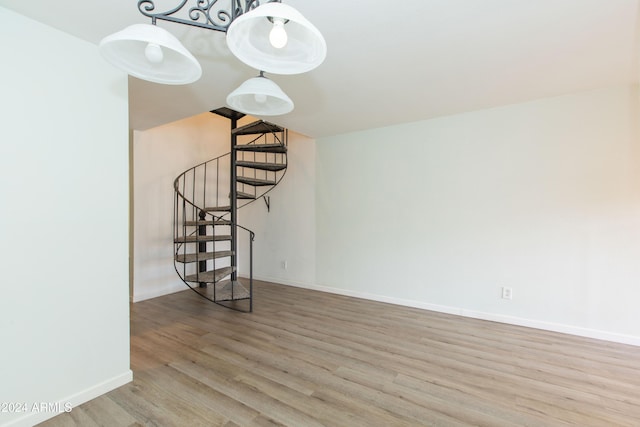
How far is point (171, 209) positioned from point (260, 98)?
3427mm

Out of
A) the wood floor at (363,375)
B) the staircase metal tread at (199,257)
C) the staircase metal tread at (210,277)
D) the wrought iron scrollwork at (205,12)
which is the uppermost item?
the wrought iron scrollwork at (205,12)

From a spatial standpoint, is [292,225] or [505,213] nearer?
[505,213]

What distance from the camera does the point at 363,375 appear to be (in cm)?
207

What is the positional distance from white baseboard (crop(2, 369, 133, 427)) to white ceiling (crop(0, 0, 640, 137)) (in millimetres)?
2213

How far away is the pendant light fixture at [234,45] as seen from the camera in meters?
0.94

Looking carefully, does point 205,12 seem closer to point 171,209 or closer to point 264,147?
point 264,147

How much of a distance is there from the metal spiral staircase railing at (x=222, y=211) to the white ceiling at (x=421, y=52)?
1047 mm

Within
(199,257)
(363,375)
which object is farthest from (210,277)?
(363,375)

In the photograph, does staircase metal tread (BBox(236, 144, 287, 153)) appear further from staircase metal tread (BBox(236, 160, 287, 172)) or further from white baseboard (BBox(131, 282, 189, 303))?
white baseboard (BBox(131, 282, 189, 303))

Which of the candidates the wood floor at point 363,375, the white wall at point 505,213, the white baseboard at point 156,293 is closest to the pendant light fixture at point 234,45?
the wood floor at point 363,375

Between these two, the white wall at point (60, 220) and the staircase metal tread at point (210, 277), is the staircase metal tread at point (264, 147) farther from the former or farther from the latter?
the white wall at point (60, 220)

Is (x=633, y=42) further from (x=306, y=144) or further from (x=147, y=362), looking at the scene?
(x=147, y=362)

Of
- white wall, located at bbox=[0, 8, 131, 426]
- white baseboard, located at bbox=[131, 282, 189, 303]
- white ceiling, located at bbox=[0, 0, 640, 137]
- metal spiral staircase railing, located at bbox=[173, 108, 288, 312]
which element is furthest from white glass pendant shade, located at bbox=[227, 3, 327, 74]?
white baseboard, located at bbox=[131, 282, 189, 303]

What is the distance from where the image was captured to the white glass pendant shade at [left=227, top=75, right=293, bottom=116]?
136cm
